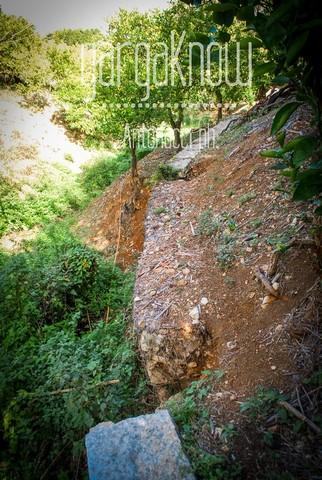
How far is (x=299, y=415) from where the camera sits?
1.88 metres

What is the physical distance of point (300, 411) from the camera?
6.29ft

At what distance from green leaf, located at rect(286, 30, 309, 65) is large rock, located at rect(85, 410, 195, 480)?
2142 millimetres

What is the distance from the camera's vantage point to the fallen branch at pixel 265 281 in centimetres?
272

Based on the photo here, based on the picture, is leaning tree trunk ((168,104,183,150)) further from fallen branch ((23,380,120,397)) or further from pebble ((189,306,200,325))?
fallen branch ((23,380,120,397))

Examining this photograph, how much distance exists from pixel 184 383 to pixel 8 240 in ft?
24.5

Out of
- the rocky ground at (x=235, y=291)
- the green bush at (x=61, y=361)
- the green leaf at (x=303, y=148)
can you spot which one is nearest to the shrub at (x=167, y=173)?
the rocky ground at (x=235, y=291)

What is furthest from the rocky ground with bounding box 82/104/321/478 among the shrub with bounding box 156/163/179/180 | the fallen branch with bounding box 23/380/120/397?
the shrub with bounding box 156/163/179/180

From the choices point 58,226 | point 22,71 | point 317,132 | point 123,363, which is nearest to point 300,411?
point 317,132

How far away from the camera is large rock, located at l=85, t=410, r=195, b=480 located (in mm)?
1874

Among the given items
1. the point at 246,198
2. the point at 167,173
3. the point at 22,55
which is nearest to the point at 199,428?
the point at 246,198

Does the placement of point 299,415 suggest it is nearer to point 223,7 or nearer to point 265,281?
point 265,281

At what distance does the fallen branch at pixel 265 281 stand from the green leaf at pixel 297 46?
2146mm

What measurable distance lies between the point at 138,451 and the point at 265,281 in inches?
66.3

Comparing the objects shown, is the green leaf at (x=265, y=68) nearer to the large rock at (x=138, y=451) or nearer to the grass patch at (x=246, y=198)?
the large rock at (x=138, y=451)
